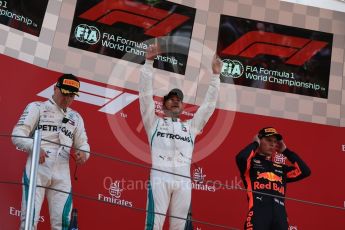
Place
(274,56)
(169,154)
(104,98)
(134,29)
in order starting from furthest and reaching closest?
(274,56)
(134,29)
(104,98)
(169,154)

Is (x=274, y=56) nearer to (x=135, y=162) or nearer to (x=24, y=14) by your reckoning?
(x=135, y=162)

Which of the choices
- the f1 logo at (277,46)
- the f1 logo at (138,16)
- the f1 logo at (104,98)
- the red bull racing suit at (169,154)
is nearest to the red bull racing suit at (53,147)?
the red bull racing suit at (169,154)

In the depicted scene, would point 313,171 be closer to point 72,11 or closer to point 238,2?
point 238,2

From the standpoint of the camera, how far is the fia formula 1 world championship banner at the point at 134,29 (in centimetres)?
525

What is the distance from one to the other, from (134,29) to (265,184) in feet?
6.80

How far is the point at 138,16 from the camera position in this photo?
5457 mm

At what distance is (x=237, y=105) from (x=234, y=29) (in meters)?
0.65

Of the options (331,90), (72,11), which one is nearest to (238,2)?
(331,90)

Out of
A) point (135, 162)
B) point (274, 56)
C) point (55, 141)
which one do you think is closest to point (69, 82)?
point (55, 141)

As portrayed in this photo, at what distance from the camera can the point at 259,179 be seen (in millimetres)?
3814

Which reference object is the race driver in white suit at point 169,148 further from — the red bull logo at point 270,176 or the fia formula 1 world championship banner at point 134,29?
the fia formula 1 world championship banner at point 134,29

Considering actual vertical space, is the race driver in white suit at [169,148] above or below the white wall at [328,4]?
below

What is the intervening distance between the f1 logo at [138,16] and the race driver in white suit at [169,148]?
146cm

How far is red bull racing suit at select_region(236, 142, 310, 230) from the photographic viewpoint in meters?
3.68
